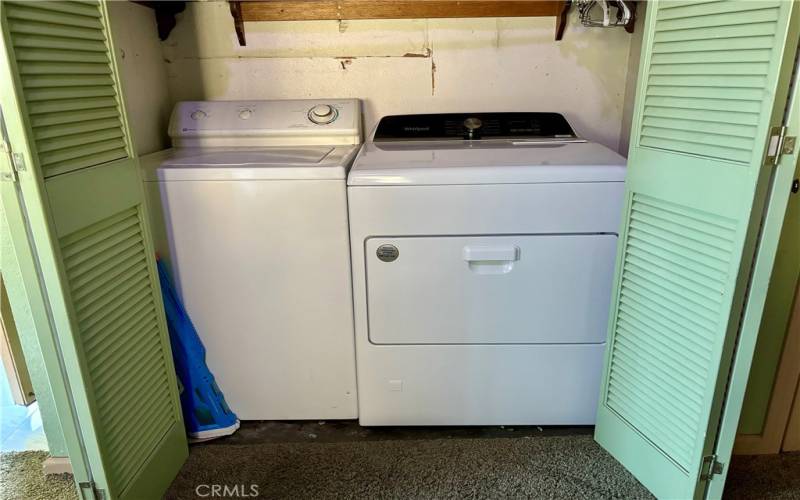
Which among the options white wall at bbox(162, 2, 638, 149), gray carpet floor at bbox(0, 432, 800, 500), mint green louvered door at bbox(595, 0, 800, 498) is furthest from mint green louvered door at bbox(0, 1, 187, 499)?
mint green louvered door at bbox(595, 0, 800, 498)

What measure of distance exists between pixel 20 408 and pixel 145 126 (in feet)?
3.62

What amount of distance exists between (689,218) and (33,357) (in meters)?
1.72

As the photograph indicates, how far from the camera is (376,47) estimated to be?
6.76ft

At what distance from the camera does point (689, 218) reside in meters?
1.24

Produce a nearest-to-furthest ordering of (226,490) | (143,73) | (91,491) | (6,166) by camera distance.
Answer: (6,166)
(91,491)
(226,490)
(143,73)

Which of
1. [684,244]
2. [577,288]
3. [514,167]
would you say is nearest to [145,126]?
[514,167]

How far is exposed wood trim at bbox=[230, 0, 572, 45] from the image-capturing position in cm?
197

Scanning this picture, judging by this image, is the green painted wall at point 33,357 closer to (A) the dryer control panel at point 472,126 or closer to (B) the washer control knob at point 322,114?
(B) the washer control knob at point 322,114

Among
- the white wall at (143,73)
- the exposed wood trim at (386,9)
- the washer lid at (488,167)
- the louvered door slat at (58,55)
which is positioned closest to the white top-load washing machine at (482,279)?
the washer lid at (488,167)

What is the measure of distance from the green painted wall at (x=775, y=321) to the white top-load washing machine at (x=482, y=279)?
399mm

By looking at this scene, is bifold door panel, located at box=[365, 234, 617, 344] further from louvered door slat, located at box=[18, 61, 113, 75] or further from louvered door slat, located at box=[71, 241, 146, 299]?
louvered door slat, located at box=[18, 61, 113, 75]

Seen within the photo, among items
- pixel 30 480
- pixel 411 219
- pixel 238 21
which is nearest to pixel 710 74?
pixel 411 219

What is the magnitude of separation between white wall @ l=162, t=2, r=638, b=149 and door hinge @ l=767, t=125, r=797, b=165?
1.13 m

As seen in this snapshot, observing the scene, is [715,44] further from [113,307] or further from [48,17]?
[113,307]
